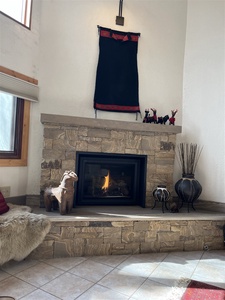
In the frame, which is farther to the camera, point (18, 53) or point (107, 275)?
point (18, 53)

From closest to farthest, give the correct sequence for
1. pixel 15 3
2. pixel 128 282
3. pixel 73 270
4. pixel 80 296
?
pixel 80 296
pixel 128 282
pixel 73 270
pixel 15 3

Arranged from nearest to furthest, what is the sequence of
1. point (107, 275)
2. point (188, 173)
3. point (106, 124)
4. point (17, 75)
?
point (107, 275), point (17, 75), point (106, 124), point (188, 173)

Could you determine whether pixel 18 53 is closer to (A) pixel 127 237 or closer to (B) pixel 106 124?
(B) pixel 106 124

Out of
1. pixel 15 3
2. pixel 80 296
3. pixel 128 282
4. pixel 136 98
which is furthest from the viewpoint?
pixel 136 98

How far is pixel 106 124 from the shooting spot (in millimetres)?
2887

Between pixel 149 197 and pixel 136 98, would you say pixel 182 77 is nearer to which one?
pixel 136 98

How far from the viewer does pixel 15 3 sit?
285 cm

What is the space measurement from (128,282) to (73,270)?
0.51m

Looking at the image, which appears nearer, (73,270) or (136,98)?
(73,270)

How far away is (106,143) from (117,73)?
1.01 metres

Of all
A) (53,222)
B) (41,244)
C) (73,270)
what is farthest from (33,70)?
→ (73,270)

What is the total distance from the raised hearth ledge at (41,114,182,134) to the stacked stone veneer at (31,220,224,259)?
1.15 metres

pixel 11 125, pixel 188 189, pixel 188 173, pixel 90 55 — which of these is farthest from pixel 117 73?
pixel 188 189

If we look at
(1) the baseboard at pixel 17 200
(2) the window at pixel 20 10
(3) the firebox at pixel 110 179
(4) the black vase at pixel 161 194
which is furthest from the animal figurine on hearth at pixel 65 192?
(2) the window at pixel 20 10
